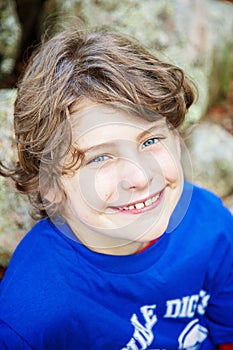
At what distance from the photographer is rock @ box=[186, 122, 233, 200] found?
295 centimetres

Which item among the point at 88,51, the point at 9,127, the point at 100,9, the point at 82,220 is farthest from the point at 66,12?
the point at 82,220

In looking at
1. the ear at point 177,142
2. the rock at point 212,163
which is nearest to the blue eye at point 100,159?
the ear at point 177,142

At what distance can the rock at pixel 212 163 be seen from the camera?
2.95 m

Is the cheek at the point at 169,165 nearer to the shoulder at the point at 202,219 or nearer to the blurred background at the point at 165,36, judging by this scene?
the shoulder at the point at 202,219

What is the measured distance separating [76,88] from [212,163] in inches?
62.4

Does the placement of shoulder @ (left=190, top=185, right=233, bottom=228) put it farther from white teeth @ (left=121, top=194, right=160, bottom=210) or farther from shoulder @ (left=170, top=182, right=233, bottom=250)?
white teeth @ (left=121, top=194, right=160, bottom=210)

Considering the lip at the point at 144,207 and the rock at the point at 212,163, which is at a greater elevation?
the lip at the point at 144,207

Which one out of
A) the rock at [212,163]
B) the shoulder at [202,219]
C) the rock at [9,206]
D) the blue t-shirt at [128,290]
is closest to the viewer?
the blue t-shirt at [128,290]

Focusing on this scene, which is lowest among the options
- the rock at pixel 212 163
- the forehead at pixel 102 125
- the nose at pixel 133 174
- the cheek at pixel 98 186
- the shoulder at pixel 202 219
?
the rock at pixel 212 163

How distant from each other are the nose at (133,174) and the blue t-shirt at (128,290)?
33cm

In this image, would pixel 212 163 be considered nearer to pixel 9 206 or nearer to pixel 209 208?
pixel 209 208

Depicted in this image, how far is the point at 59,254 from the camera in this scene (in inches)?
70.6

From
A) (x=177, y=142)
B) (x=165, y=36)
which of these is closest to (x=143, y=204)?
(x=177, y=142)

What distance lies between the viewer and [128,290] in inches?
72.4
